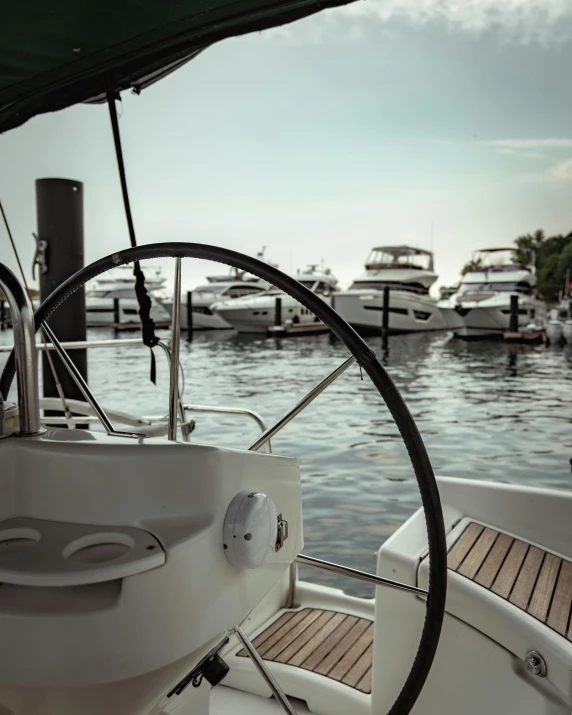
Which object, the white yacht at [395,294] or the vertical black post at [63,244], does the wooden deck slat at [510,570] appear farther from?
the white yacht at [395,294]

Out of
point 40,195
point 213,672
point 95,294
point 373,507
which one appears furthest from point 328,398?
point 95,294

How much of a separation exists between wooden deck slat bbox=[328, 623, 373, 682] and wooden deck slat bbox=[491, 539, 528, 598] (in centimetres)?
54

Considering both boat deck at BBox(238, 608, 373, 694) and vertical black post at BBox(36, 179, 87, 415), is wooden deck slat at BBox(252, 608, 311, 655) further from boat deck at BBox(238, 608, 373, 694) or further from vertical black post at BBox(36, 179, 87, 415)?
vertical black post at BBox(36, 179, 87, 415)

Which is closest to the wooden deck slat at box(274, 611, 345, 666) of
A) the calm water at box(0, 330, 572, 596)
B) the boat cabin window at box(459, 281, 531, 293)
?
the calm water at box(0, 330, 572, 596)

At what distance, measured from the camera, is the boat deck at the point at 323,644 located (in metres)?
1.84

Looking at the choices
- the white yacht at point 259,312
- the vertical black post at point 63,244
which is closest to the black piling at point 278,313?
the white yacht at point 259,312

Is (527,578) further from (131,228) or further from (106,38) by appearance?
(106,38)

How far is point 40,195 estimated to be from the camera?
3250 mm

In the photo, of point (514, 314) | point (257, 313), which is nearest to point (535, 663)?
point (514, 314)

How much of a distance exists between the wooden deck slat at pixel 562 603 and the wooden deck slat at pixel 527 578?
0.05m

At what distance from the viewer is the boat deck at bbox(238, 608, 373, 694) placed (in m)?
1.84

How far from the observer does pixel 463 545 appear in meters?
1.66

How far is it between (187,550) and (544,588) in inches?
38.4

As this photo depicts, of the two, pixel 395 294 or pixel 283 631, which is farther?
pixel 395 294
